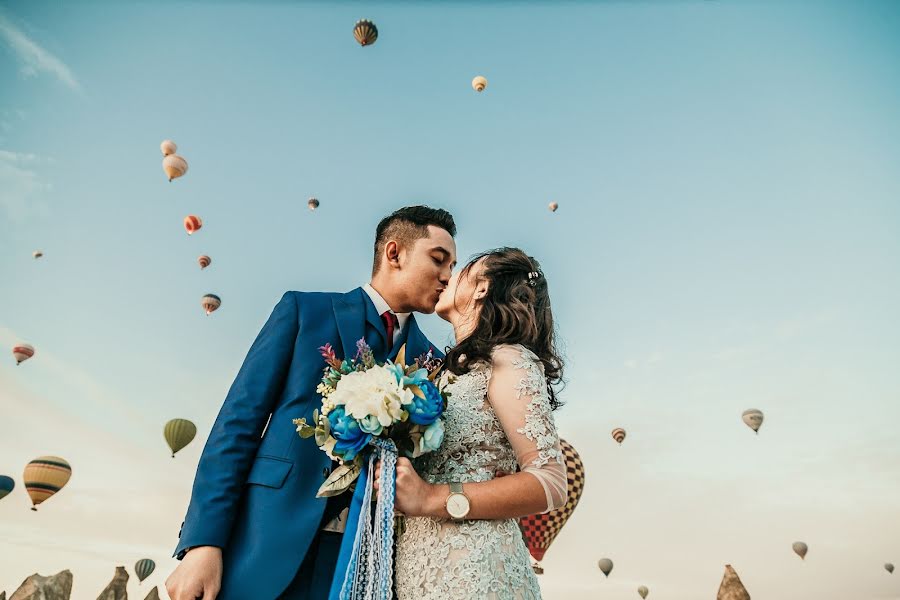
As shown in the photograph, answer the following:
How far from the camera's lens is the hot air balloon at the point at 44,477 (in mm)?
28219

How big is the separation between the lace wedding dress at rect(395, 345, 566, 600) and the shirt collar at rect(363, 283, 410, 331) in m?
1.14

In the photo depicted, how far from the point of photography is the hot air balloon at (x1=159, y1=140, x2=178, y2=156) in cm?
2758

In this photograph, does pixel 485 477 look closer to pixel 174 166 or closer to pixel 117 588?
pixel 174 166

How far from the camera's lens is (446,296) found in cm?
483

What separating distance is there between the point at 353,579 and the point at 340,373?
107 cm

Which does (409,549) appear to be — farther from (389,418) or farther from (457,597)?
(389,418)

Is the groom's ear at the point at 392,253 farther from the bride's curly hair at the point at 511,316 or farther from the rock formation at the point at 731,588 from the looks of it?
the rock formation at the point at 731,588

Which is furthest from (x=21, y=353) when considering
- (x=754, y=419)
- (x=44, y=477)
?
(x=754, y=419)

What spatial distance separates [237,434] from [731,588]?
8746cm

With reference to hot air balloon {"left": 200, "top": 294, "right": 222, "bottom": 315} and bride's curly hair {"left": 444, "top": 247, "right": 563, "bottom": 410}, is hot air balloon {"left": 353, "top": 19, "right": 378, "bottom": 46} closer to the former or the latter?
hot air balloon {"left": 200, "top": 294, "right": 222, "bottom": 315}

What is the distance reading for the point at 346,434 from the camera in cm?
326

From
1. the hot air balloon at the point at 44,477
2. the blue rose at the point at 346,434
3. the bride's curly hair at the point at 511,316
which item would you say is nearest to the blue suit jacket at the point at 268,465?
the blue rose at the point at 346,434

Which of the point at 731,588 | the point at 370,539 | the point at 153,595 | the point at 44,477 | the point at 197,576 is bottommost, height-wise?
the point at 197,576

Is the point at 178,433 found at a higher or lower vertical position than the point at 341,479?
higher
